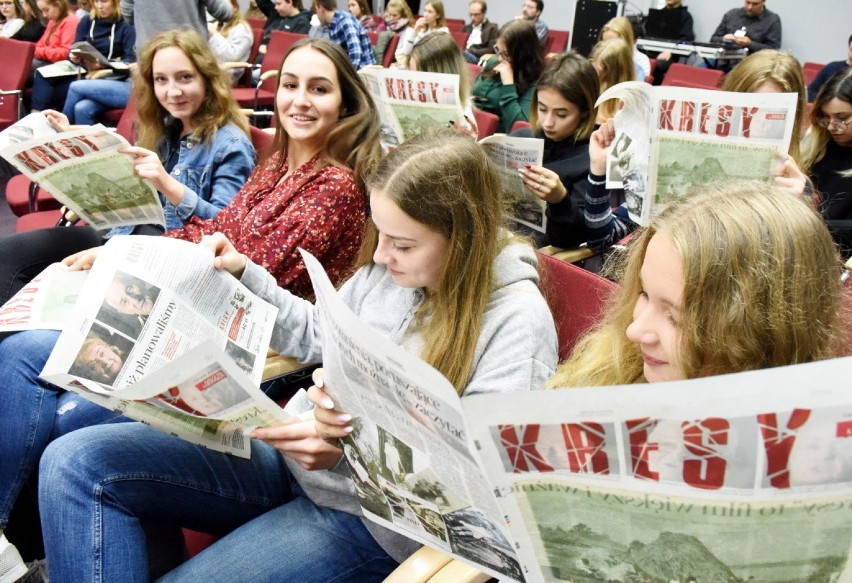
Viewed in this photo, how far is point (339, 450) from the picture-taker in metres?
1.05

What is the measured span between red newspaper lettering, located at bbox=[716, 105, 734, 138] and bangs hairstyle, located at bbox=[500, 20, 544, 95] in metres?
1.92

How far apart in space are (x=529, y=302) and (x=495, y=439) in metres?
0.50

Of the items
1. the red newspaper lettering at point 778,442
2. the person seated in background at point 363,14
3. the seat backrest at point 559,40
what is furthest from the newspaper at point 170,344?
the person seated in background at point 363,14

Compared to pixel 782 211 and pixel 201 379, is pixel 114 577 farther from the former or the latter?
pixel 782 211

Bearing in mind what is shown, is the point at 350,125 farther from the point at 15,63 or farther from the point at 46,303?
the point at 15,63

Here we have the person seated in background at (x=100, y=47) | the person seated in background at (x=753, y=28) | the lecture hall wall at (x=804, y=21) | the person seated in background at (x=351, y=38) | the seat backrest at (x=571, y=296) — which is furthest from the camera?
the lecture hall wall at (x=804, y=21)

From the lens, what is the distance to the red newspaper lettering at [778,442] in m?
0.51

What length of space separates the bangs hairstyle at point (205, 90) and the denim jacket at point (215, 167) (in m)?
0.04

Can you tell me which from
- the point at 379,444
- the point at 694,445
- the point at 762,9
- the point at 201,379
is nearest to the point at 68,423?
the point at 201,379

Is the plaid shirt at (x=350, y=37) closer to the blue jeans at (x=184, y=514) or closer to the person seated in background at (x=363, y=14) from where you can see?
the person seated in background at (x=363, y=14)

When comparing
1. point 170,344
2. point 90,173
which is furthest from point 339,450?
point 90,173

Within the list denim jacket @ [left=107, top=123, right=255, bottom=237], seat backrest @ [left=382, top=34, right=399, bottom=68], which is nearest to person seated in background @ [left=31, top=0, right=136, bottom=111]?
seat backrest @ [left=382, top=34, right=399, bottom=68]

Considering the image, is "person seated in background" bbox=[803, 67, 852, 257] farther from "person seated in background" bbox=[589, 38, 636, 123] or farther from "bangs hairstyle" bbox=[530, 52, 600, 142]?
"person seated in background" bbox=[589, 38, 636, 123]

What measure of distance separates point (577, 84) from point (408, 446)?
1525 millimetres
